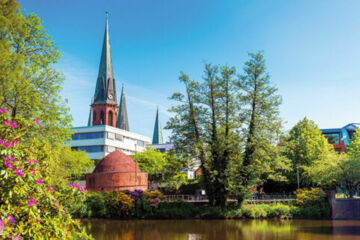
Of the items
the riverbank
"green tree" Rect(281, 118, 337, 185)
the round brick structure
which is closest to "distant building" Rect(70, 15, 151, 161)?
the round brick structure

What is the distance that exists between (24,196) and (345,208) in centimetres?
3302

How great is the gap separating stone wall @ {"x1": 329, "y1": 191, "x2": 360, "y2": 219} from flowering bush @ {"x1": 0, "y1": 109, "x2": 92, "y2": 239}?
31.2 meters

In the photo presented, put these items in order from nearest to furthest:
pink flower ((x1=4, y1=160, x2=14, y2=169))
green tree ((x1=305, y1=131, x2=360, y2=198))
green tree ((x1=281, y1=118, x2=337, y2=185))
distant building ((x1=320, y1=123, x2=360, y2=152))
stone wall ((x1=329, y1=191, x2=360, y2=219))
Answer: pink flower ((x1=4, y1=160, x2=14, y2=169)) < stone wall ((x1=329, y1=191, x2=360, y2=219)) < green tree ((x1=305, y1=131, x2=360, y2=198)) < green tree ((x1=281, y1=118, x2=337, y2=185)) < distant building ((x1=320, y1=123, x2=360, y2=152))

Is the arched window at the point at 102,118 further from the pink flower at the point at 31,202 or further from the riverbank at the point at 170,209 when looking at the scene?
the pink flower at the point at 31,202

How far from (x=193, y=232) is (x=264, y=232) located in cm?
474

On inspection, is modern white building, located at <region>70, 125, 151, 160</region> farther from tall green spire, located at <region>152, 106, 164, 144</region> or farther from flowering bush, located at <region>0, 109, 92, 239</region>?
flowering bush, located at <region>0, 109, 92, 239</region>

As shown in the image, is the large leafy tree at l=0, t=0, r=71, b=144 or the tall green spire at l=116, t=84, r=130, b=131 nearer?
the large leafy tree at l=0, t=0, r=71, b=144

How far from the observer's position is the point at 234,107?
34219 mm

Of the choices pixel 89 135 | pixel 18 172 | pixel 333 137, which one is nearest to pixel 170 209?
pixel 18 172

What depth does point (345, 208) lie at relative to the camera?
33.0 meters

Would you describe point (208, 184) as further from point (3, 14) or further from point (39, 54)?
point (3, 14)

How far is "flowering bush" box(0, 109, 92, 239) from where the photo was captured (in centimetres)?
627

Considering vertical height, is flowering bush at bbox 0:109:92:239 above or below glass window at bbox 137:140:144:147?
below

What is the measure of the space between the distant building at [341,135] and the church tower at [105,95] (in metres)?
49.0
